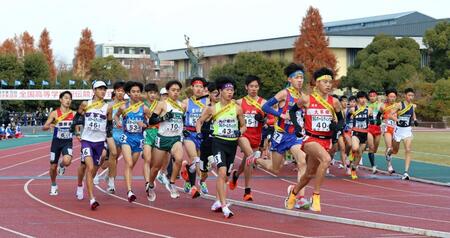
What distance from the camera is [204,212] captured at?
467 inches

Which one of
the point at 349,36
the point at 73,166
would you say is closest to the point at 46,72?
the point at 349,36

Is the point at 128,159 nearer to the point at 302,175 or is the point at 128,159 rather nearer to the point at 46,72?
the point at 302,175

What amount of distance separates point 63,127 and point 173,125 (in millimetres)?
2352

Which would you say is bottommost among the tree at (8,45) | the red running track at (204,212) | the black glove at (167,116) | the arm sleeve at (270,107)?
the red running track at (204,212)

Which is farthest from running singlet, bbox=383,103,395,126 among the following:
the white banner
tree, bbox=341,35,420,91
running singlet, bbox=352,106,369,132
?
tree, bbox=341,35,420,91

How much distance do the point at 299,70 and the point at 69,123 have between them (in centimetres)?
452

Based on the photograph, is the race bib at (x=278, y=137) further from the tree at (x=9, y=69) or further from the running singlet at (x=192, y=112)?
the tree at (x=9, y=69)

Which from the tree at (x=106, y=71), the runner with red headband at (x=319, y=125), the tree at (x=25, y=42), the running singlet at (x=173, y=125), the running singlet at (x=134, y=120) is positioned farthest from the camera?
the tree at (x=25, y=42)

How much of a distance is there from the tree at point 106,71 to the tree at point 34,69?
64.8ft

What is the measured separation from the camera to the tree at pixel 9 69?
7319cm

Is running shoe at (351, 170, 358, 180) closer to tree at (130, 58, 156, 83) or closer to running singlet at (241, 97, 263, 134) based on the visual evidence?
running singlet at (241, 97, 263, 134)

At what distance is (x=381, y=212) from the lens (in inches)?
475

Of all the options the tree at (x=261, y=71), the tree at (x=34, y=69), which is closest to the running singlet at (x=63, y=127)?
the tree at (x=261, y=71)

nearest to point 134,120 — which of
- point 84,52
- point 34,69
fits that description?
point 34,69
